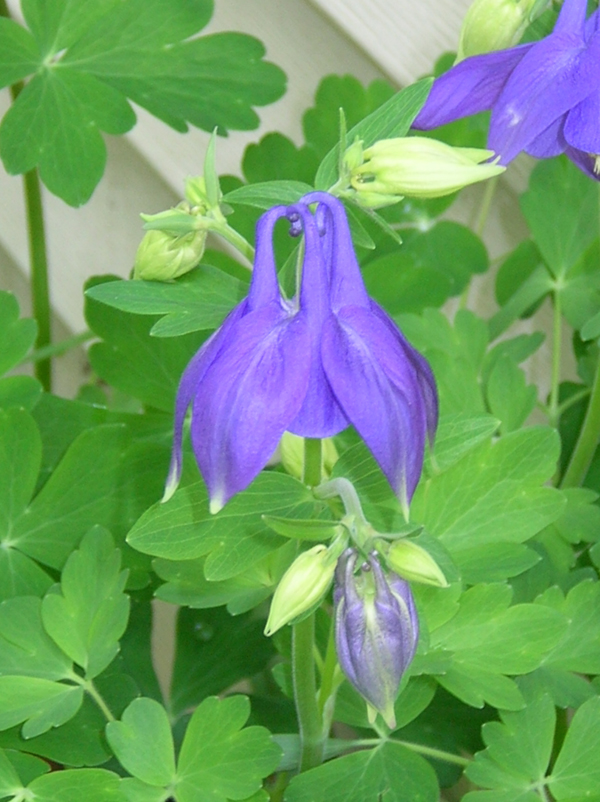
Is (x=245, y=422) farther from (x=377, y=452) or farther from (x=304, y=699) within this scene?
(x=304, y=699)

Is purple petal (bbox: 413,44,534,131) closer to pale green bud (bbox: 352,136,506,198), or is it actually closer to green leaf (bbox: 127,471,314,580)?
pale green bud (bbox: 352,136,506,198)

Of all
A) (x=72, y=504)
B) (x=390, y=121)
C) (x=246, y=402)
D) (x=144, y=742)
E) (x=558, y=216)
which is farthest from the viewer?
(x=558, y=216)

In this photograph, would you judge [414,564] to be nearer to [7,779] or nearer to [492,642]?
[492,642]

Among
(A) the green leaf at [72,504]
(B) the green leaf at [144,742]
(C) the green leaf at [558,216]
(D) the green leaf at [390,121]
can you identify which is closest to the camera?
(D) the green leaf at [390,121]

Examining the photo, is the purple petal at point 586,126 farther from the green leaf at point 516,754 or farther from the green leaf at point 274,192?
the green leaf at point 516,754

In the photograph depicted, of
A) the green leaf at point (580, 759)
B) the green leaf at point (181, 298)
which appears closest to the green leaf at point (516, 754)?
the green leaf at point (580, 759)

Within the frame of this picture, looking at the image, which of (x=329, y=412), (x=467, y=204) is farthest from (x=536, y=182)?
(x=329, y=412)

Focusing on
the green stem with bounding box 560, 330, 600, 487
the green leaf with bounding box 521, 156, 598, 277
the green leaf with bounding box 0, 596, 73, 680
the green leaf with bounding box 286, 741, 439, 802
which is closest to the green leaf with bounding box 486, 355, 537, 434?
the green stem with bounding box 560, 330, 600, 487

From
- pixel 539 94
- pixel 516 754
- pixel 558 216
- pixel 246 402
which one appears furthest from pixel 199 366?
pixel 558 216
